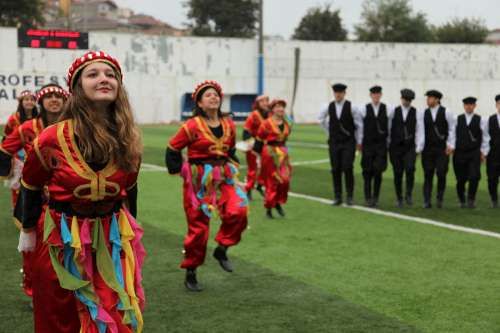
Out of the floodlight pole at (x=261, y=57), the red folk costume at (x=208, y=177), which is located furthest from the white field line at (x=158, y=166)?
the floodlight pole at (x=261, y=57)

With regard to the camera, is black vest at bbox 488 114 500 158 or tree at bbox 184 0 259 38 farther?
tree at bbox 184 0 259 38

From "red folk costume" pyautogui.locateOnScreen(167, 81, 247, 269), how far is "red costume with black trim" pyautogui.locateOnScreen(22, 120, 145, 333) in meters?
3.05

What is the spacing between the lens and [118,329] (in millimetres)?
Result: 4086

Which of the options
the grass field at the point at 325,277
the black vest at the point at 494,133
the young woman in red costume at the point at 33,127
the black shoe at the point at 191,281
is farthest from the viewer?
the black vest at the point at 494,133

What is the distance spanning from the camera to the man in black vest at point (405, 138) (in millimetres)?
13391

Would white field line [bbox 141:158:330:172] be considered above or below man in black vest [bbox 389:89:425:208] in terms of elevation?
below

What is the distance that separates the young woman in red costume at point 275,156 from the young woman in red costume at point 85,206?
7.71m

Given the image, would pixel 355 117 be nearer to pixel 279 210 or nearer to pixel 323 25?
pixel 279 210

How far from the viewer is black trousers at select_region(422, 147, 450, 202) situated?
43.4 feet

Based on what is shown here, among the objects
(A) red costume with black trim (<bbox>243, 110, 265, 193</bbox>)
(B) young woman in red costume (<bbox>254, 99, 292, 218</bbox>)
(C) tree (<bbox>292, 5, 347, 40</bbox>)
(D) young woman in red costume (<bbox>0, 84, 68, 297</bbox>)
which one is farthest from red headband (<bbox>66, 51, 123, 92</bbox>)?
(C) tree (<bbox>292, 5, 347, 40</bbox>)

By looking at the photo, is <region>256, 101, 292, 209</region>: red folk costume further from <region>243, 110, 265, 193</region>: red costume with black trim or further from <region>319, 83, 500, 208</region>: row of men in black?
<region>319, 83, 500, 208</region>: row of men in black

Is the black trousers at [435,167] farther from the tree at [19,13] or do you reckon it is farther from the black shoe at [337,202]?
the tree at [19,13]

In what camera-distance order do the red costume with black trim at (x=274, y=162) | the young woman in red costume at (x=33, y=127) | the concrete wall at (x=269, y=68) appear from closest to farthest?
1. the young woman in red costume at (x=33, y=127)
2. the red costume with black trim at (x=274, y=162)
3. the concrete wall at (x=269, y=68)

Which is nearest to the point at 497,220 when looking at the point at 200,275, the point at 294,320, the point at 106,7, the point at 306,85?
the point at 200,275
